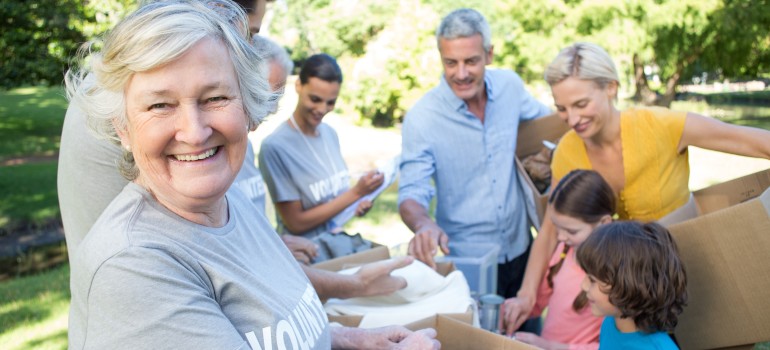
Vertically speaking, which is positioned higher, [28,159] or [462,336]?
[462,336]

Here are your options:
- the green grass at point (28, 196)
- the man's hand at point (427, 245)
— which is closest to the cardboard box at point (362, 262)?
the man's hand at point (427, 245)

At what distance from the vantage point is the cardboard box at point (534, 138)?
333cm

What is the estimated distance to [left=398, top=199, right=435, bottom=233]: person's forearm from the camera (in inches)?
124

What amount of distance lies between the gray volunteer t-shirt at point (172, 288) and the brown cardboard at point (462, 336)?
1.95 ft

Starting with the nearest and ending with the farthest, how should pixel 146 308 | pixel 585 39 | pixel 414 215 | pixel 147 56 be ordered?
pixel 146 308
pixel 147 56
pixel 414 215
pixel 585 39

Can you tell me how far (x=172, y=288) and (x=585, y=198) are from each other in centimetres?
187

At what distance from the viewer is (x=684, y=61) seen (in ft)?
59.8

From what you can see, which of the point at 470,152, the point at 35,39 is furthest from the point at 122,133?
the point at 35,39

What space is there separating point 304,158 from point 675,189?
189cm

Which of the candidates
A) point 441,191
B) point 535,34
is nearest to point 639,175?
point 441,191

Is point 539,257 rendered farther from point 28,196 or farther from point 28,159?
point 28,159

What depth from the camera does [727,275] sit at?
2102mm

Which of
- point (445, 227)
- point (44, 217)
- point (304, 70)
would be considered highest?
point (304, 70)

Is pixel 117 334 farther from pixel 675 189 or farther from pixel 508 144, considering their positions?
pixel 508 144
